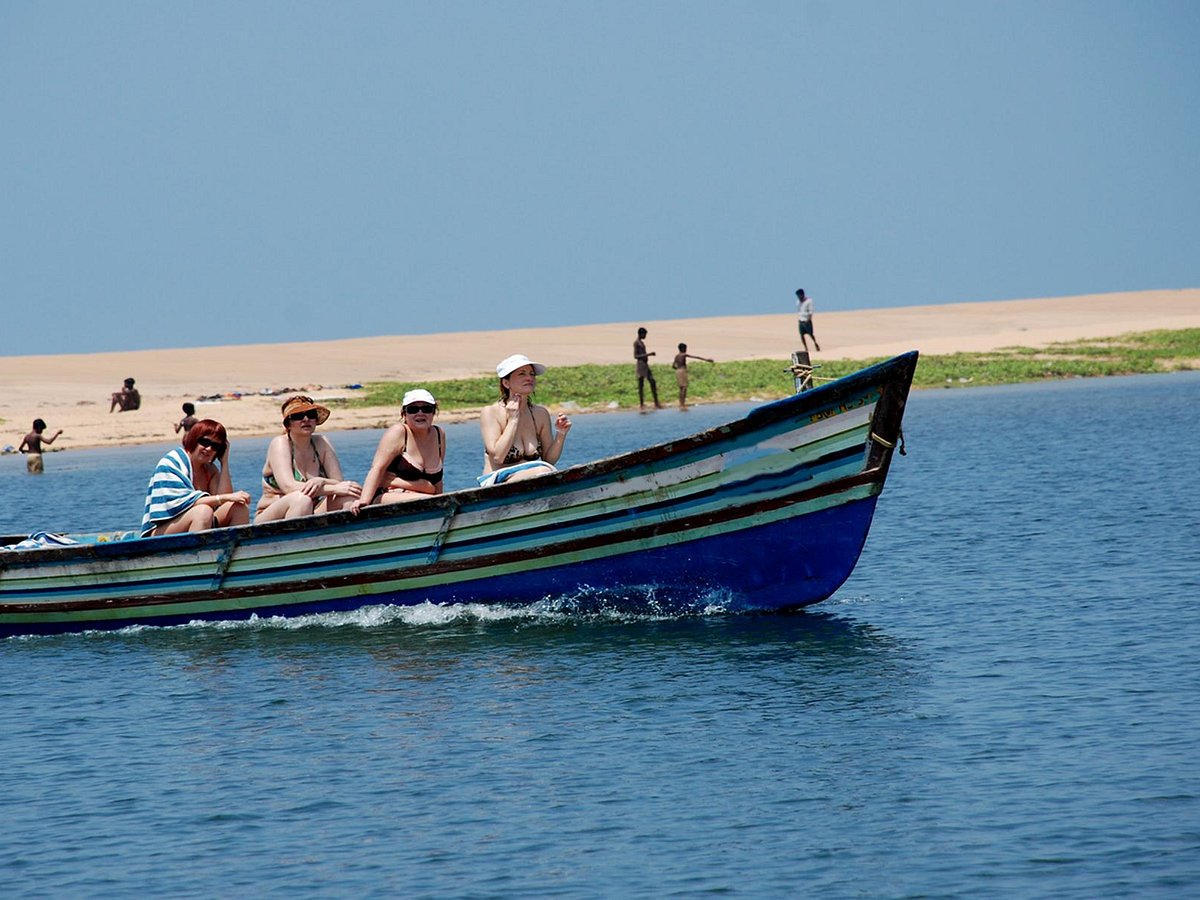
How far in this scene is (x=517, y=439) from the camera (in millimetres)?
13406

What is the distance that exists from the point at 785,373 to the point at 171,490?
3263 cm

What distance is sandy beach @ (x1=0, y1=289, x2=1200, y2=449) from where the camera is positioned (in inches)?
1754

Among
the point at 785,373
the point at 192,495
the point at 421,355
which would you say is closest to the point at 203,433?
the point at 192,495

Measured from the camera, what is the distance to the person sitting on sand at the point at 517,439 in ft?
43.5

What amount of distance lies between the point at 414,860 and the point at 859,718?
131 inches

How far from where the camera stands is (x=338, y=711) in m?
11.2

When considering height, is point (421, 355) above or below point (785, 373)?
above

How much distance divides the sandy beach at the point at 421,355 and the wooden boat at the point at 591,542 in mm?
26863

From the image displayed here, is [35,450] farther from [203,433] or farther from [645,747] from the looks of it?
[645,747]

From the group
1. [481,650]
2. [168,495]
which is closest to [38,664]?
[168,495]

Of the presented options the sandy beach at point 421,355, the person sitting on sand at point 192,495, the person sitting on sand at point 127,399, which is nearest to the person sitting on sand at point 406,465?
the person sitting on sand at point 192,495

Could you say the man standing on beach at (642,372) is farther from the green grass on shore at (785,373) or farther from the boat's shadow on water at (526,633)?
the boat's shadow on water at (526,633)

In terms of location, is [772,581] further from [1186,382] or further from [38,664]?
[1186,382]

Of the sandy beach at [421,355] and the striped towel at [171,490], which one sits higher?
the sandy beach at [421,355]
